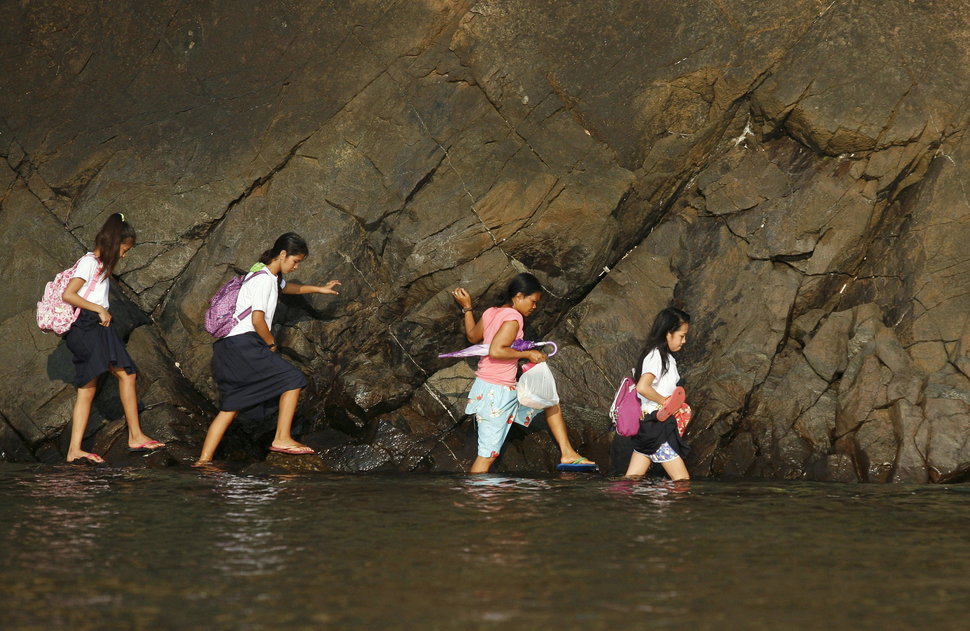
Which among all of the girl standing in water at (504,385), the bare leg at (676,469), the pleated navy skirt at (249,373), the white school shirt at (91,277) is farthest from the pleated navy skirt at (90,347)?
the bare leg at (676,469)

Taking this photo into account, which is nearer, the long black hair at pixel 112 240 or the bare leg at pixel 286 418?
the long black hair at pixel 112 240

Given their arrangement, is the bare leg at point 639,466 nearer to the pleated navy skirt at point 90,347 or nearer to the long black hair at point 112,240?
the pleated navy skirt at point 90,347

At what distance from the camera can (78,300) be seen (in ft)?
26.6

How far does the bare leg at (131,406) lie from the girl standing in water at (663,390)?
401cm

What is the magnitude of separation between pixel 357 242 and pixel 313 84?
67.3 inches

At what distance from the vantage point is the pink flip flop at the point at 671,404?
7.61m

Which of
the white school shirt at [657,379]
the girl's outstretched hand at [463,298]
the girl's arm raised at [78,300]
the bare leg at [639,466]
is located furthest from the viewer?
the girl's outstretched hand at [463,298]

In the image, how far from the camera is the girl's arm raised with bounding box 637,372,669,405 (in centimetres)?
758

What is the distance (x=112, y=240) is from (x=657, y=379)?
4.50 metres

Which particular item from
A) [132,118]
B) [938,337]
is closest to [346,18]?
[132,118]

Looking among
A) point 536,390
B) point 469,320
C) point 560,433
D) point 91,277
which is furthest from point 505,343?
point 91,277

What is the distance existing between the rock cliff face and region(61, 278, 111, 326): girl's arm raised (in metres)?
1.09

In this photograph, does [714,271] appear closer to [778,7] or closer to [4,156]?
[778,7]

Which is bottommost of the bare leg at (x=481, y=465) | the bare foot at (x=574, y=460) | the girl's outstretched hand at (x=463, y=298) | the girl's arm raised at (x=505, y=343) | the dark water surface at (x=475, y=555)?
the dark water surface at (x=475, y=555)
